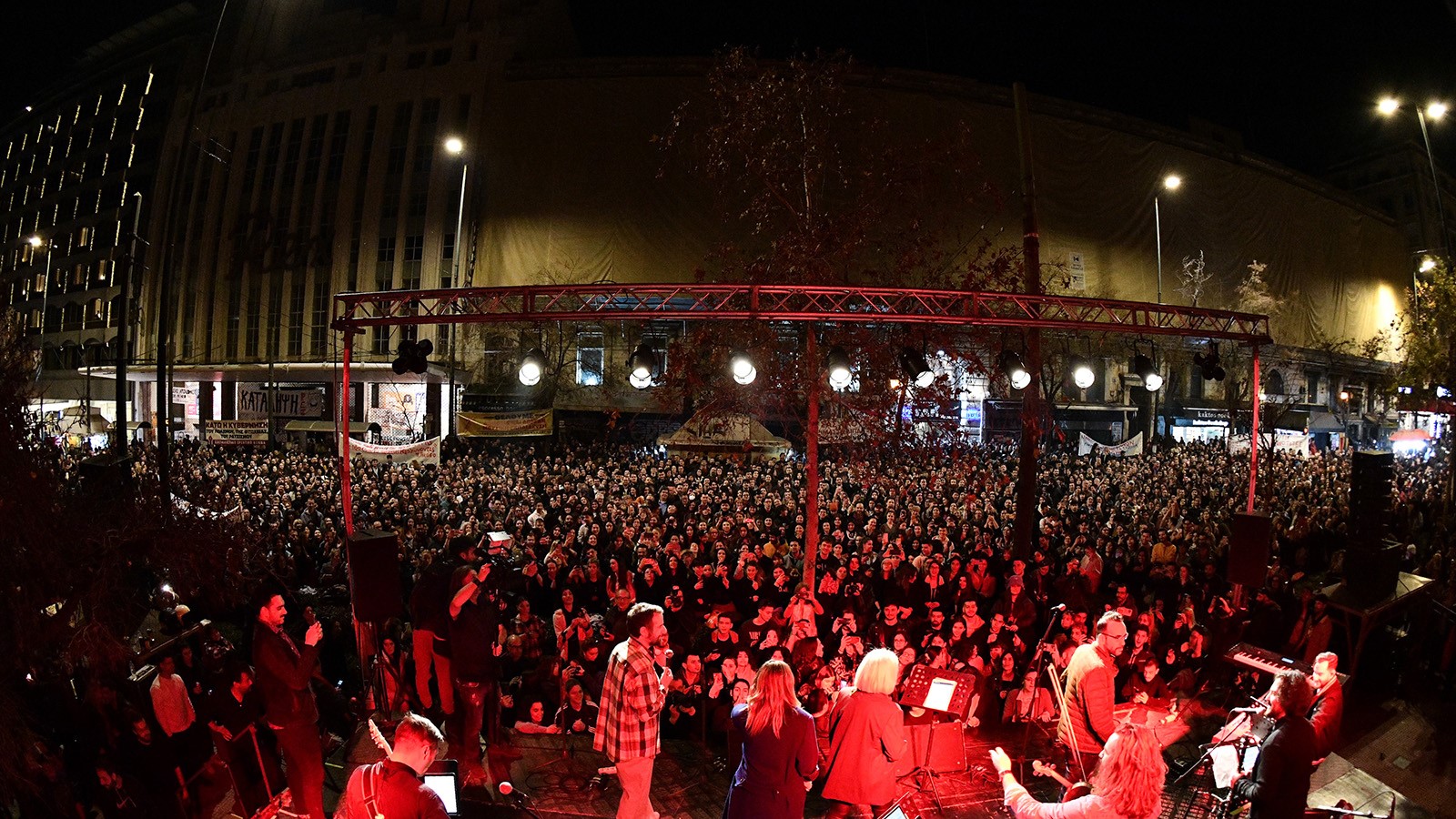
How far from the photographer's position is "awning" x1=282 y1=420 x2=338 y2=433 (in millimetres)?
29062

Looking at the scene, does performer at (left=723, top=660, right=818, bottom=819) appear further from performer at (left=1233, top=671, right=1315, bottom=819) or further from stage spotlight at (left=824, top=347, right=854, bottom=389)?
stage spotlight at (left=824, top=347, right=854, bottom=389)

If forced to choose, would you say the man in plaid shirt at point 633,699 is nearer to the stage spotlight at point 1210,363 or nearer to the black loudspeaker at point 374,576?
the black loudspeaker at point 374,576

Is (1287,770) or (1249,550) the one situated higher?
(1249,550)

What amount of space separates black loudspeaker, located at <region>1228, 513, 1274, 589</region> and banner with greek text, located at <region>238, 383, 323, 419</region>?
3087 cm

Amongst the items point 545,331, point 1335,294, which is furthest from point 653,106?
point 1335,294

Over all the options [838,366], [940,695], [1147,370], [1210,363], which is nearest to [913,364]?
[838,366]

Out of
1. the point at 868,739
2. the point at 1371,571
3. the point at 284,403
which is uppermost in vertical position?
the point at 284,403

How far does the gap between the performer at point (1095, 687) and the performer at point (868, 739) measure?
4.88ft

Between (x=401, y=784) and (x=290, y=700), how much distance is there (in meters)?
2.44

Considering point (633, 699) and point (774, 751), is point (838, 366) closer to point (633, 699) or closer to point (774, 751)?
point (633, 699)

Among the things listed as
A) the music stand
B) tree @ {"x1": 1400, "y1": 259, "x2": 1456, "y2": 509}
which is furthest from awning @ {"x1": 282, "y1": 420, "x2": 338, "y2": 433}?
tree @ {"x1": 1400, "y1": 259, "x2": 1456, "y2": 509}

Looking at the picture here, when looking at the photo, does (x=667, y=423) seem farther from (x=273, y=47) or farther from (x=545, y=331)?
(x=273, y=47)

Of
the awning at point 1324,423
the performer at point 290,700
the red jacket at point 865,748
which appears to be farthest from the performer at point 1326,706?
the awning at point 1324,423

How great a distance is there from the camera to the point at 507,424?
21.3 m
